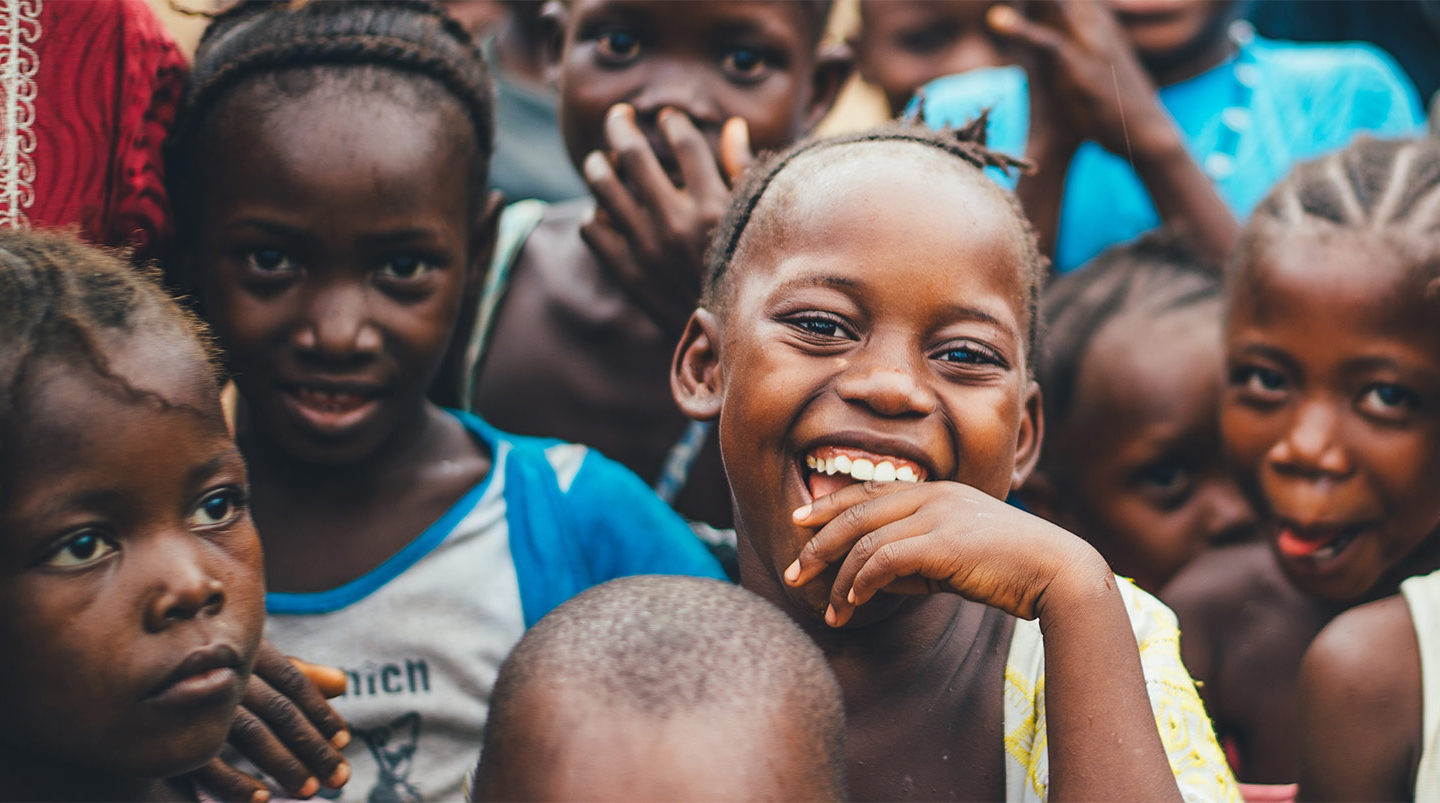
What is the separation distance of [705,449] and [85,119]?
130 cm

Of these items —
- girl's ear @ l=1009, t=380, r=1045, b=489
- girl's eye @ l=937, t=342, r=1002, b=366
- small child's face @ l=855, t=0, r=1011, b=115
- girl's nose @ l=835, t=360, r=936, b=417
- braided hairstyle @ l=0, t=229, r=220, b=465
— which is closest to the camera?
braided hairstyle @ l=0, t=229, r=220, b=465

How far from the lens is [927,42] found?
4.44 meters

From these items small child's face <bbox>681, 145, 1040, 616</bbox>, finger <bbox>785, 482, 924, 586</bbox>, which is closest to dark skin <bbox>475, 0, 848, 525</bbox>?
small child's face <bbox>681, 145, 1040, 616</bbox>

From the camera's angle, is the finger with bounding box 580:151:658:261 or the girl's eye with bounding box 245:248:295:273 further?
the finger with bounding box 580:151:658:261

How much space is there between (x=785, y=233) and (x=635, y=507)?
59 centimetres

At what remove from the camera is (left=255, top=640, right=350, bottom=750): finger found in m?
1.90

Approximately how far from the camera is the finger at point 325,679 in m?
2.01

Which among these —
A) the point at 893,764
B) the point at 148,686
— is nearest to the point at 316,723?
the point at 148,686

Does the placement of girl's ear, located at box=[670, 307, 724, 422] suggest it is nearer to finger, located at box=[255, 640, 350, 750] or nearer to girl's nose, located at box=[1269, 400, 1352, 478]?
finger, located at box=[255, 640, 350, 750]

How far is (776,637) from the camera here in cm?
156

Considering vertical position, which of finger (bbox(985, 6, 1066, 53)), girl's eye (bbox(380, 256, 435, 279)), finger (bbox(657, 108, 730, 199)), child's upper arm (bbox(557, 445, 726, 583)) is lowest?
child's upper arm (bbox(557, 445, 726, 583))

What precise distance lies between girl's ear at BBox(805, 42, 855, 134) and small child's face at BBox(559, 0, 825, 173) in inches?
8.1

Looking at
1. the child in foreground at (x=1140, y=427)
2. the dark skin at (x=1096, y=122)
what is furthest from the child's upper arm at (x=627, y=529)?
the dark skin at (x=1096, y=122)

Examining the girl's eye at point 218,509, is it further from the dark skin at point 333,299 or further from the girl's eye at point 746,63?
the girl's eye at point 746,63
